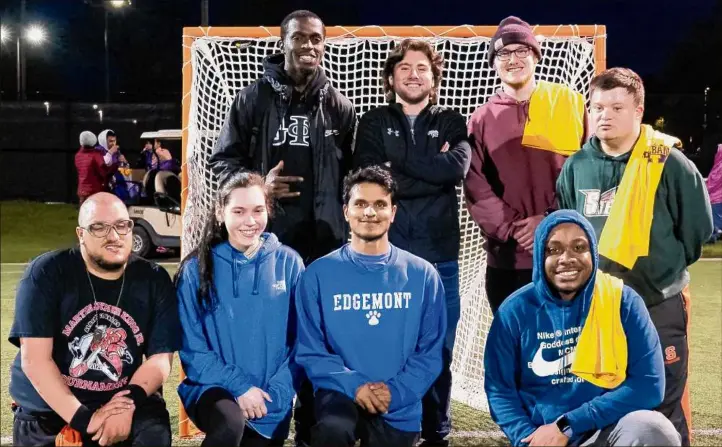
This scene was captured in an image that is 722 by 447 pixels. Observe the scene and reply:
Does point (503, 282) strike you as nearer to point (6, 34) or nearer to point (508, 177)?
point (508, 177)

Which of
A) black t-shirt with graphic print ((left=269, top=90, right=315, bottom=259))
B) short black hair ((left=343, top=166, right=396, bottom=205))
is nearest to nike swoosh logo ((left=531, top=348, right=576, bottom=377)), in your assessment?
short black hair ((left=343, top=166, right=396, bottom=205))

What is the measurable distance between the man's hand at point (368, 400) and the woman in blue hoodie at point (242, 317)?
338mm

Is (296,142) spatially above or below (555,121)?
below

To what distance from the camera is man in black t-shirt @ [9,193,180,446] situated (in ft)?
10.4

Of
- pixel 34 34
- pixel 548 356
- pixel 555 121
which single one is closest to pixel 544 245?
pixel 548 356

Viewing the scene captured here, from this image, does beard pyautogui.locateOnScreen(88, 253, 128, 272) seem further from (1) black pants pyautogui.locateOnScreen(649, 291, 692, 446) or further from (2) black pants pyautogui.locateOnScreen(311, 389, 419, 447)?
(1) black pants pyautogui.locateOnScreen(649, 291, 692, 446)

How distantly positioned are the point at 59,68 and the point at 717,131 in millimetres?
27845

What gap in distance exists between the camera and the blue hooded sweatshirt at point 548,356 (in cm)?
311

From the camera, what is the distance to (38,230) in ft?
51.3

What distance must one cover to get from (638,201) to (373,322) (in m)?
1.19

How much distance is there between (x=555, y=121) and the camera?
3881 mm

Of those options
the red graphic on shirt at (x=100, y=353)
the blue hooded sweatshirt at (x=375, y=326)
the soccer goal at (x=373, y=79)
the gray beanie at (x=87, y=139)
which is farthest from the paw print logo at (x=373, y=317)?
the gray beanie at (x=87, y=139)

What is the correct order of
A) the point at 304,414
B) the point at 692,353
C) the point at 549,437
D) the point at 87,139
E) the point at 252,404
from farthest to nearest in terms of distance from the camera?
the point at 87,139, the point at 692,353, the point at 304,414, the point at 252,404, the point at 549,437

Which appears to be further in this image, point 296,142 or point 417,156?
point 296,142
